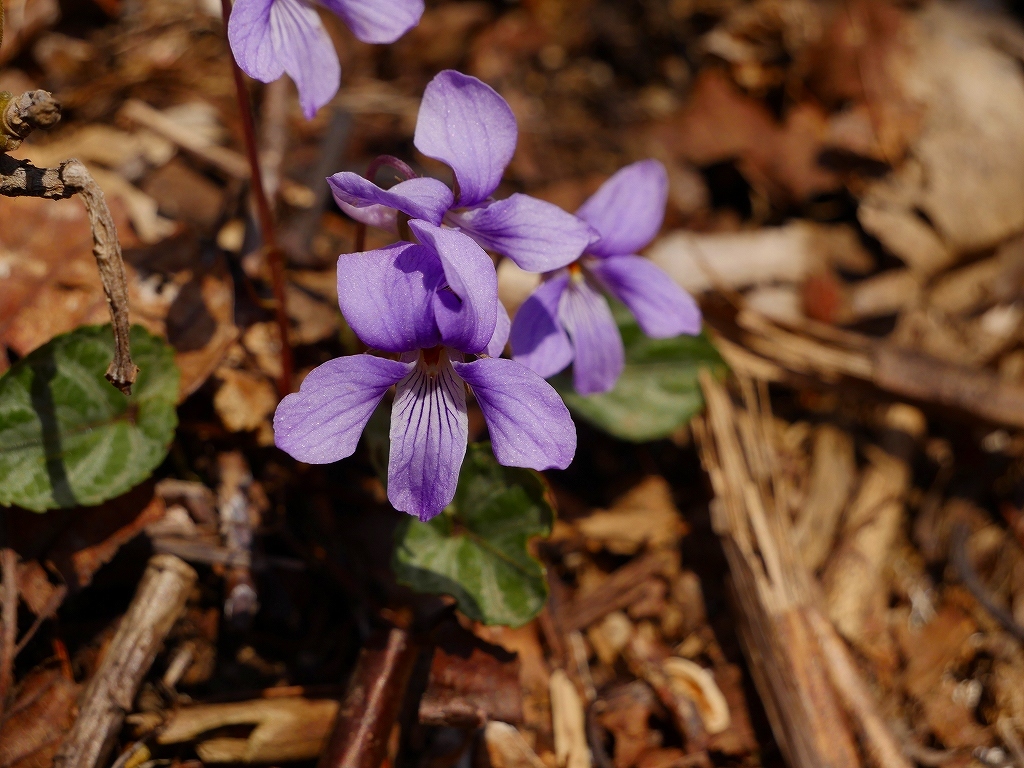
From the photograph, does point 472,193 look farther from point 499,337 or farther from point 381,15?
point 381,15

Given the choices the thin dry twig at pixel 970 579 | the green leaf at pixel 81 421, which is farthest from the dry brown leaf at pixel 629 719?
the green leaf at pixel 81 421

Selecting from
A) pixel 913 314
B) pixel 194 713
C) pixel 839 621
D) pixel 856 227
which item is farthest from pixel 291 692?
pixel 856 227

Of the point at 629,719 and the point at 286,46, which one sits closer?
the point at 286,46

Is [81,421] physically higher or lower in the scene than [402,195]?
lower

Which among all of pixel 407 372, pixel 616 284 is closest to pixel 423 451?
pixel 407 372

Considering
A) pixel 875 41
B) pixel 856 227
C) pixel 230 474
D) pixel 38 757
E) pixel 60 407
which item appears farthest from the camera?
pixel 875 41

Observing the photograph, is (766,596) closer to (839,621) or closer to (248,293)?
(839,621)
